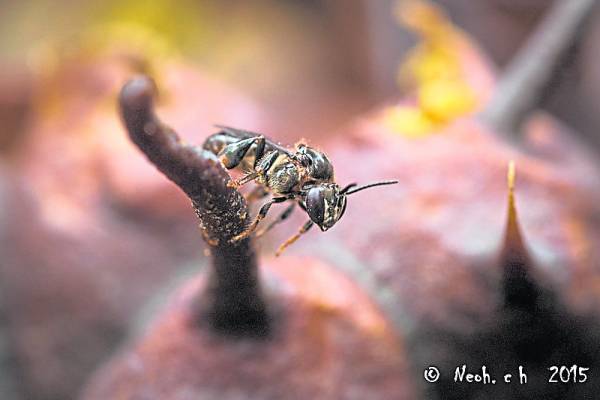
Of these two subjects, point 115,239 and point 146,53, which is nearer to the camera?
point 115,239

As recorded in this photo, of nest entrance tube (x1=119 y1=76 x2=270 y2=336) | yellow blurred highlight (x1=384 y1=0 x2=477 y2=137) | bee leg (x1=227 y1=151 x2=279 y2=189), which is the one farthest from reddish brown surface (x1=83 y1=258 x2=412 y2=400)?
yellow blurred highlight (x1=384 y1=0 x2=477 y2=137)

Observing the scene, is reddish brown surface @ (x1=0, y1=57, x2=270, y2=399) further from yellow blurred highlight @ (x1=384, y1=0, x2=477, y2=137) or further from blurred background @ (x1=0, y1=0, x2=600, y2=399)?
yellow blurred highlight @ (x1=384, y1=0, x2=477, y2=137)

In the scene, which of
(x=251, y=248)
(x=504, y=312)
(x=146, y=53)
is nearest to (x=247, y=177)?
(x=251, y=248)

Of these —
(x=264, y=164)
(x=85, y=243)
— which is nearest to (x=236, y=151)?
(x=264, y=164)

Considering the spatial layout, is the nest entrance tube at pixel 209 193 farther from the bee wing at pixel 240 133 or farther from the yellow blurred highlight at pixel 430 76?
the yellow blurred highlight at pixel 430 76

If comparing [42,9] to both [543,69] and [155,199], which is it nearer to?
[155,199]

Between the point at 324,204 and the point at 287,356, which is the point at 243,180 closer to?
the point at 324,204

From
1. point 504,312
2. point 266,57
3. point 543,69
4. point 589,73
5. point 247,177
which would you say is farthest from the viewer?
point 266,57

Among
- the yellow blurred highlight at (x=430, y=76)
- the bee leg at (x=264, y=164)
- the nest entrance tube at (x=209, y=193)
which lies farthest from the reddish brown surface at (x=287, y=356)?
the yellow blurred highlight at (x=430, y=76)
